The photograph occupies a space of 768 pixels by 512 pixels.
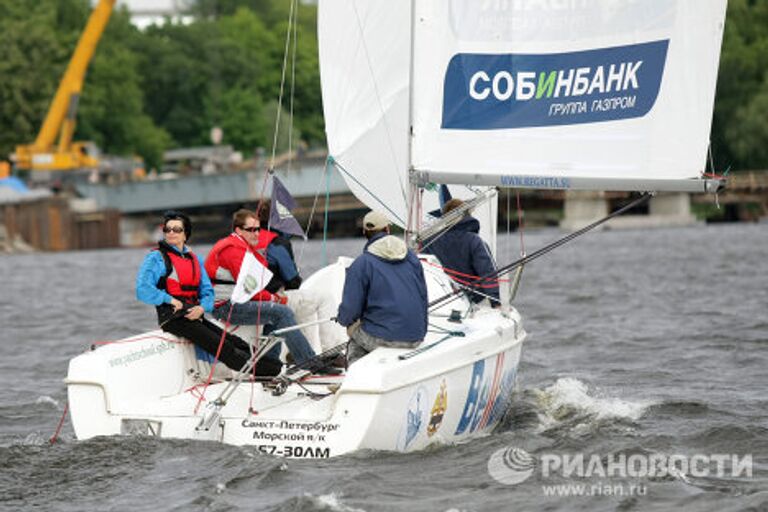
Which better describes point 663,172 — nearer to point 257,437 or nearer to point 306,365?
point 306,365

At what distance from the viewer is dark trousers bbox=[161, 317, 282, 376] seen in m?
12.2

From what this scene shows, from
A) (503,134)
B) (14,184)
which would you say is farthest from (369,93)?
(14,184)

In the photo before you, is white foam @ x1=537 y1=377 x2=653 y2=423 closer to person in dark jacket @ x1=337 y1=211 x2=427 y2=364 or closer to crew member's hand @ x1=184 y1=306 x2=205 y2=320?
person in dark jacket @ x1=337 y1=211 x2=427 y2=364

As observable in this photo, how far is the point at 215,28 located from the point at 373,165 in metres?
82.5

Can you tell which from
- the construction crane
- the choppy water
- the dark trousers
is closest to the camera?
the choppy water

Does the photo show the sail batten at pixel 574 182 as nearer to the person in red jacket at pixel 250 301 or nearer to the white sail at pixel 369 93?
the white sail at pixel 369 93

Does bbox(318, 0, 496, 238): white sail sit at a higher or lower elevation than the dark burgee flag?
higher

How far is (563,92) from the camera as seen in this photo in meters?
12.8

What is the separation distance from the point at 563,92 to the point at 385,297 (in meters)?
2.38

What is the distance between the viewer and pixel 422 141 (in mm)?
13109

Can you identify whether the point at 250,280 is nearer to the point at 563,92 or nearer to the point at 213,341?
the point at 213,341

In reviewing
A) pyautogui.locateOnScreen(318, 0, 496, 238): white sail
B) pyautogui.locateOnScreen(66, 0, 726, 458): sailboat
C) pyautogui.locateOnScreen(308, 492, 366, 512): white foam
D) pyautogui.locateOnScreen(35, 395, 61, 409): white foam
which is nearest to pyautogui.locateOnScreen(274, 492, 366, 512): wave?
pyautogui.locateOnScreen(308, 492, 366, 512): white foam

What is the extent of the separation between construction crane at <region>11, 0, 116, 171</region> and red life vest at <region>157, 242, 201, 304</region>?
2296 inches

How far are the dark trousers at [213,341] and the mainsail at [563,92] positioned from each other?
1.80 metres
